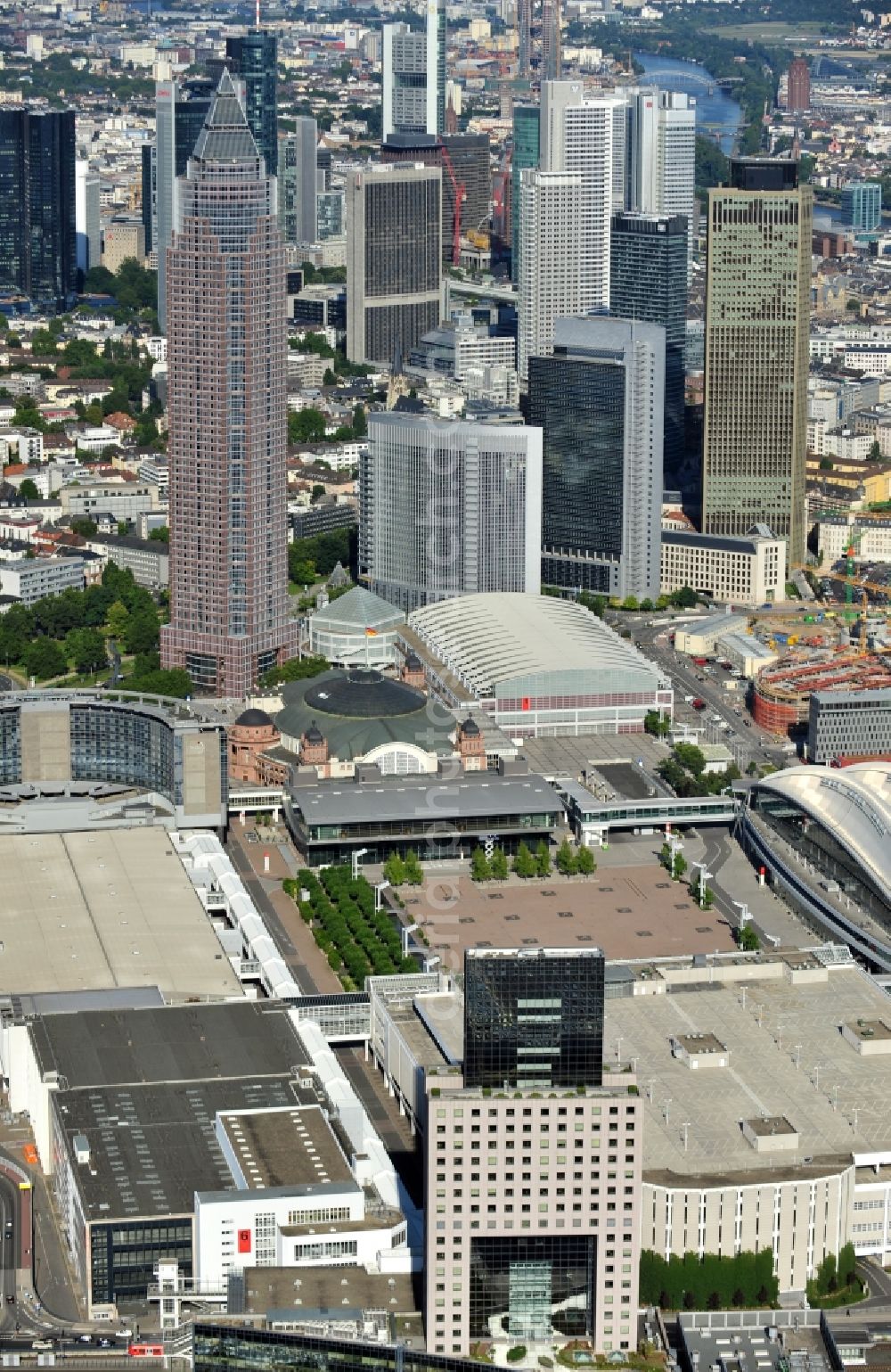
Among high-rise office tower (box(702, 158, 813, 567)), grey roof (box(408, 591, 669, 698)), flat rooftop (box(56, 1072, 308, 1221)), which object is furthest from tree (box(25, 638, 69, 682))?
flat rooftop (box(56, 1072, 308, 1221))

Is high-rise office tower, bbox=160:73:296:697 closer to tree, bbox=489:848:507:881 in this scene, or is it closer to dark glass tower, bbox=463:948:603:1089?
tree, bbox=489:848:507:881

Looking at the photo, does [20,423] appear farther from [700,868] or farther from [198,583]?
[700,868]

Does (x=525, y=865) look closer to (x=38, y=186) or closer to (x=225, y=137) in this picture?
(x=225, y=137)

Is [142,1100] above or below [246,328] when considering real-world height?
below

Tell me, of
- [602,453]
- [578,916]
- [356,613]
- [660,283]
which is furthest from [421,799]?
[660,283]

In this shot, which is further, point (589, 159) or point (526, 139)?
point (526, 139)

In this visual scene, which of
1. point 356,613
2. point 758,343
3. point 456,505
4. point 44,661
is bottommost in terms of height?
point 44,661

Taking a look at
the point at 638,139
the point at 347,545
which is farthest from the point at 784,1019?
the point at 638,139
